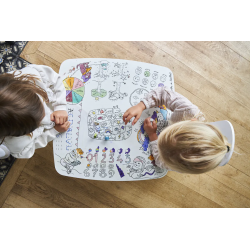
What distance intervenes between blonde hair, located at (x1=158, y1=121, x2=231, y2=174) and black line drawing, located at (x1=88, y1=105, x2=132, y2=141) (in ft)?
0.55

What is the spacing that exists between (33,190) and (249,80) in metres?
1.14

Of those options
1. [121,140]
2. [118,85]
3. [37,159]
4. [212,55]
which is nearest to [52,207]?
[37,159]

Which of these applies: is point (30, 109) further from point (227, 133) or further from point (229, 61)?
point (229, 61)

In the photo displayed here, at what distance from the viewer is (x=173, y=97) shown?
61 centimetres

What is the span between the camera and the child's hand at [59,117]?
1.97 ft

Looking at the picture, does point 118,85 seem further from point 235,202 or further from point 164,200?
point 235,202

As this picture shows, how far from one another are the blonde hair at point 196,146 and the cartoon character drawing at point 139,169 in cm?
13

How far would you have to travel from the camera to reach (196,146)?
0.46 meters

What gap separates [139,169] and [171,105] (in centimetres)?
23

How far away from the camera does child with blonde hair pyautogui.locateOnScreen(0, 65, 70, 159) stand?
45cm

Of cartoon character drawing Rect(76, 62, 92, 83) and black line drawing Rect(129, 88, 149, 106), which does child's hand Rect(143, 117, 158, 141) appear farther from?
cartoon character drawing Rect(76, 62, 92, 83)

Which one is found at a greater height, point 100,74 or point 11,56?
point 100,74

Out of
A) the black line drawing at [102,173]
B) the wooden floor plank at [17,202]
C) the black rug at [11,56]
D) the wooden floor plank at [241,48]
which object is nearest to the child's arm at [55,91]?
the black line drawing at [102,173]

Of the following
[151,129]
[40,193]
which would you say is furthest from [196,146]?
[40,193]
